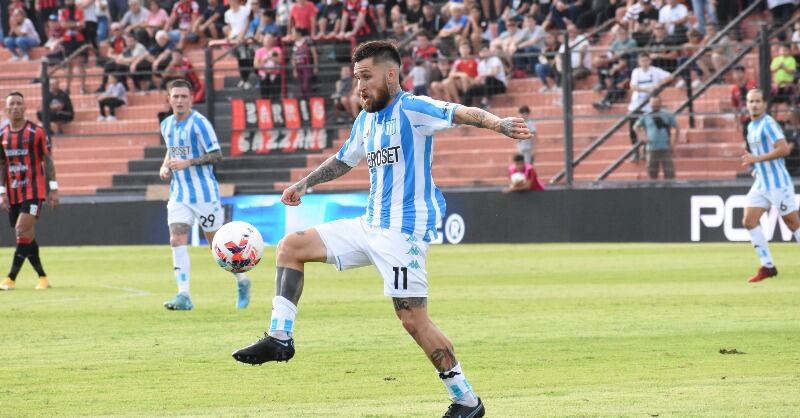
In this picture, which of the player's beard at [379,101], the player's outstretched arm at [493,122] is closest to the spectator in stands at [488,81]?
the player's beard at [379,101]

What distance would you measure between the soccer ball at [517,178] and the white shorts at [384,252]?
59.3ft

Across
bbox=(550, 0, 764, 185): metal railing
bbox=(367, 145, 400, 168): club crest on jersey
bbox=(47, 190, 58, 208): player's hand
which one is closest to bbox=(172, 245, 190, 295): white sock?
bbox=(47, 190, 58, 208): player's hand

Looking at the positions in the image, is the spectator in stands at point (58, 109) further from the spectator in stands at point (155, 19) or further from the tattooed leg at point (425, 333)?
the tattooed leg at point (425, 333)

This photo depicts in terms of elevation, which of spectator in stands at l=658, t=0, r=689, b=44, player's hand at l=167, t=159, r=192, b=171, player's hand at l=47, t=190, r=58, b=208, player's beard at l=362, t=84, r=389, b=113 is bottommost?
player's hand at l=47, t=190, r=58, b=208

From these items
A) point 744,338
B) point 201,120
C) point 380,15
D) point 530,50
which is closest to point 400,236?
point 744,338

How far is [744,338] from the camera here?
11.4 meters

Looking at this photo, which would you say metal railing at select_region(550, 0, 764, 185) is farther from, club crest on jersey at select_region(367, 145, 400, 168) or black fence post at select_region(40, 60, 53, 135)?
club crest on jersey at select_region(367, 145, 400, 168)

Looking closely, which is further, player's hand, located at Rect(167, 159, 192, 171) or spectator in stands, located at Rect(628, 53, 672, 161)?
spectator in stands, located at Rect(628, 53, 672, 161)

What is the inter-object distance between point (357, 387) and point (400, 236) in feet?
5.43

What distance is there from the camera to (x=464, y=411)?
294 inches

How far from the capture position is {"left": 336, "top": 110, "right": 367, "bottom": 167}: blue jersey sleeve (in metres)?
8.10

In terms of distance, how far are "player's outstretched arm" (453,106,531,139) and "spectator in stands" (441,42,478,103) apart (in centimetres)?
2038

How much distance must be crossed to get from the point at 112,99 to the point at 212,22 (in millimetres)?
3576

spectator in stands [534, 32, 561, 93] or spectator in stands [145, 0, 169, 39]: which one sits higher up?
spectator in stands [145, 0, 169, 39]
